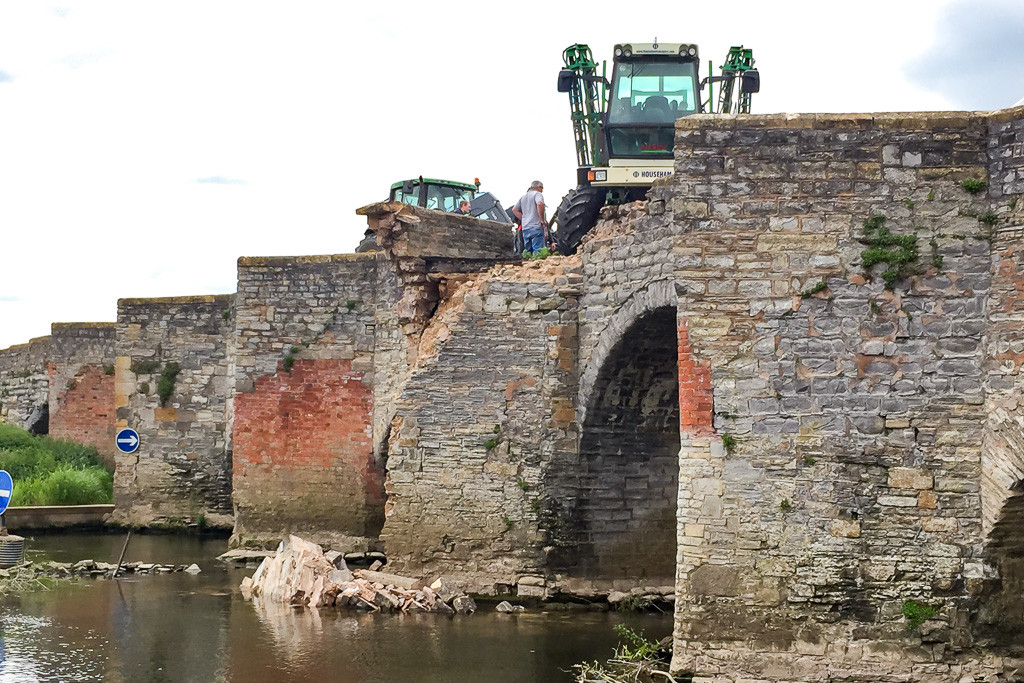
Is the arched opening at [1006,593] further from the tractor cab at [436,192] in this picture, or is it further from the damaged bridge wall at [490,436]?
the tractor cab at [436,192]

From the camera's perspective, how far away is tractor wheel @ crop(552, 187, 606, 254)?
511 inches

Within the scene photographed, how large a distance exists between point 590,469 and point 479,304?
1.99 meters

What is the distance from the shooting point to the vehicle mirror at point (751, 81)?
1329cm

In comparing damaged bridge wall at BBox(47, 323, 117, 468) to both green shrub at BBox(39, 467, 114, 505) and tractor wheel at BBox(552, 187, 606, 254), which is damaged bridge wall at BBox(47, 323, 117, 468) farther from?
tractor wheel at BBox(552, 187, 606, 254)

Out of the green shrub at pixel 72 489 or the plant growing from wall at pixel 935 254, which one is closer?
the plant growing from wall at pixel 935 254

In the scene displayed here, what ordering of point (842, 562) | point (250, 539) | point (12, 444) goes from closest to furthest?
point (842, 562) → point (250, 539) → point (12, 444)

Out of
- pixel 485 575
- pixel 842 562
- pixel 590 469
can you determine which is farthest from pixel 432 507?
pixel 842 562

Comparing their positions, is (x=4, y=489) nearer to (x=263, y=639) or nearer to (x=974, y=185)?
(x=263, y=639)

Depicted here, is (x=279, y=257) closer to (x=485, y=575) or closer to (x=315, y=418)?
(x=315, y=418)

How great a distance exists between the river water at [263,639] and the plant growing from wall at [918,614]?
260cm

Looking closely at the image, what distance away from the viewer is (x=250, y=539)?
50.1 ft

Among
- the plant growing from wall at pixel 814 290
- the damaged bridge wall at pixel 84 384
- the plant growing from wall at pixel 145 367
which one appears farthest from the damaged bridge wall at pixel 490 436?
the damaged bridge wall at pixel 84 384

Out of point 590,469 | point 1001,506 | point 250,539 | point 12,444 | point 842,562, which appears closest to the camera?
point 1001,506

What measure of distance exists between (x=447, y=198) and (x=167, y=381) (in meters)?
5.46
